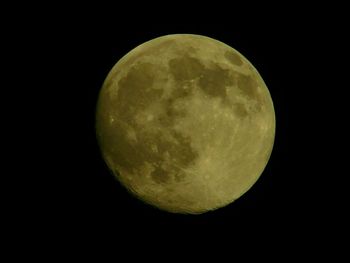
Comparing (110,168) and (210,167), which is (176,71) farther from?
(110,168)

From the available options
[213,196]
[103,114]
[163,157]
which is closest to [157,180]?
[163,157]

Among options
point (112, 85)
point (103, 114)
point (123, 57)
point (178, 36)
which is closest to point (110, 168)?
point (103, 114)

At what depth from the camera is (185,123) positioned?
3.78 m

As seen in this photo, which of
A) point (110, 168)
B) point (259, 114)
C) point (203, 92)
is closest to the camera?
point (203, 92)

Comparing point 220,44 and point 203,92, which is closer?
point 203,92

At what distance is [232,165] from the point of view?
158 inches

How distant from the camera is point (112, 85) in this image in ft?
13.8

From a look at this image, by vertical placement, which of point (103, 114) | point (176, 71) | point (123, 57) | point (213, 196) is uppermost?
point (123, 57)

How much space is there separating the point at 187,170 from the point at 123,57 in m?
1.40

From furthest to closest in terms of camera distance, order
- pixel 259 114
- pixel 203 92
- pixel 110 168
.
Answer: pixel 110 168 < pixel 259 114 < pixel 203 92

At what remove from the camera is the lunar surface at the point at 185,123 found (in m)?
3.82

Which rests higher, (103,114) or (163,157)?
(103,114)

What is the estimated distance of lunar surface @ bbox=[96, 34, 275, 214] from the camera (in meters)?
3.82

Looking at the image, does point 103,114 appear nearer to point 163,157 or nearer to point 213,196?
point 163,157
